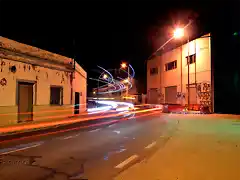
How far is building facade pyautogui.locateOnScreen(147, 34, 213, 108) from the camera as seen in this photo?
103 feet

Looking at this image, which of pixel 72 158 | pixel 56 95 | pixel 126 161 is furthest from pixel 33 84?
pixel 126 161

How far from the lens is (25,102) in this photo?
18688mm

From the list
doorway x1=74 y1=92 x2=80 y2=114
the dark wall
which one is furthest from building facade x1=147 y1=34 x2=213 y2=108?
doorway x1=74 y1=92 x2=80 y2=114

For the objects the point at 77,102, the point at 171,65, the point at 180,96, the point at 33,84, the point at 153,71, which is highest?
the point at 171,65

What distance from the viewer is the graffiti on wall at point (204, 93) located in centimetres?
3084

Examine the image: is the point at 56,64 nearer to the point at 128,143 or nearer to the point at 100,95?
the point at 128,143

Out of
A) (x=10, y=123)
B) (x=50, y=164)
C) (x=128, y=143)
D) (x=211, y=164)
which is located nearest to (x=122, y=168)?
(x=50, y=164)

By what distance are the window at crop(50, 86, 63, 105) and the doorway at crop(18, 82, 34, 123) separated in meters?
2.69

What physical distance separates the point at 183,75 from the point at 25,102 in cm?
2455

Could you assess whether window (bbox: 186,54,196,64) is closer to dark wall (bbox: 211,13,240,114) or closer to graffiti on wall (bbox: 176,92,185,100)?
dark wall (bbox: 211,13,240,114)

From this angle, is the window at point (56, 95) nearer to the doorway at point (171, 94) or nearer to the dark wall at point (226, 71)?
the dark wall at point (226, 71)

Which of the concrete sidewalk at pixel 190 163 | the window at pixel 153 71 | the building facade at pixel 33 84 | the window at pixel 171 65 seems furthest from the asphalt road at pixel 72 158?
the window at pixel 153 71

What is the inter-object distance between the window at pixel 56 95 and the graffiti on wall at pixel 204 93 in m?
17.4

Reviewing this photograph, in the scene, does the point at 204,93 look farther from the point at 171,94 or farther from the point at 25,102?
the point at 25,102
